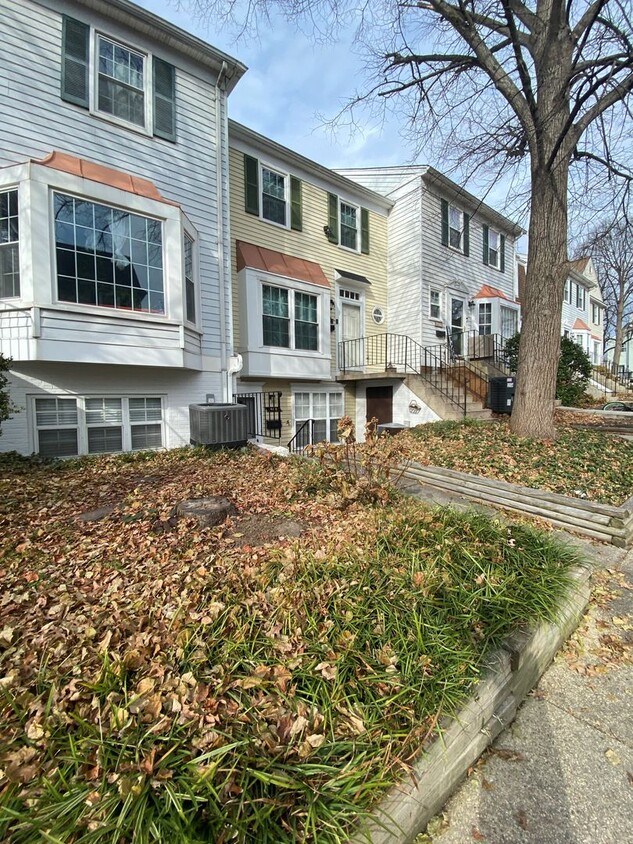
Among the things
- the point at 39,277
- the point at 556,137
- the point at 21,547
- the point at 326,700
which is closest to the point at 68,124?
the point at 39,277

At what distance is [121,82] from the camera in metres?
7.02

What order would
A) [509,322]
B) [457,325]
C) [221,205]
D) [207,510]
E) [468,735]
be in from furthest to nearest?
[509,322], [457,325], [221,205], [207,510], [468,735]

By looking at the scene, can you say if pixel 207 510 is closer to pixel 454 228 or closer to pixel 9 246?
pixel 9 246

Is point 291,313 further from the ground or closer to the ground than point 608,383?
further from the ground

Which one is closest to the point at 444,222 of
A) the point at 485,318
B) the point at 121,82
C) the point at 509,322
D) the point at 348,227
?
the point at 348,227

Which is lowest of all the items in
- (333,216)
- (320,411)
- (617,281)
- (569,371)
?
(320,411)

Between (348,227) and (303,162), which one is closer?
(303,162)

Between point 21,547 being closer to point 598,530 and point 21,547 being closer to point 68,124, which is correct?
point 598,530

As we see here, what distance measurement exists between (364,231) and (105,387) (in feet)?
30.9

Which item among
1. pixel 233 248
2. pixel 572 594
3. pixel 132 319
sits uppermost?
pixel 233 248

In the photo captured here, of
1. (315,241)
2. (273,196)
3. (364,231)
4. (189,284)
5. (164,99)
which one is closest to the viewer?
(164,99)

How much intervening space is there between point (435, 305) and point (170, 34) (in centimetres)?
955

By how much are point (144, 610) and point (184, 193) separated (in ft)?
27.4

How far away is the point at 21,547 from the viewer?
2.88 m
